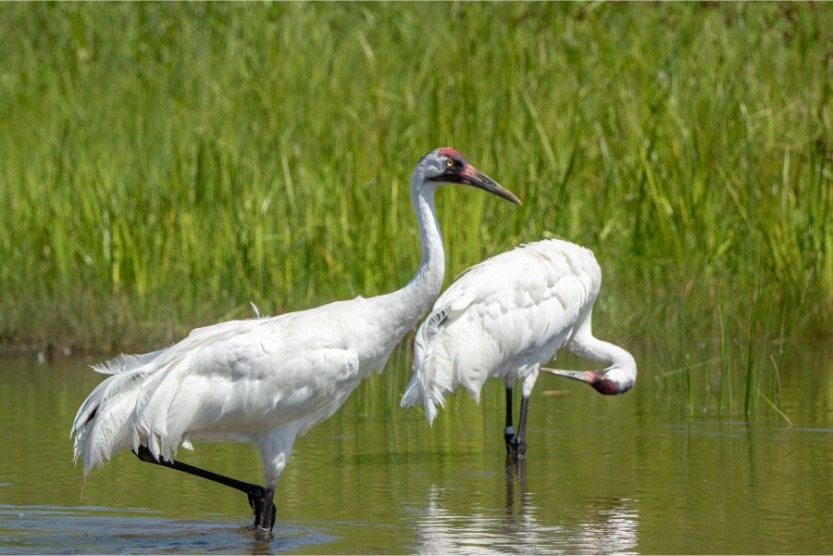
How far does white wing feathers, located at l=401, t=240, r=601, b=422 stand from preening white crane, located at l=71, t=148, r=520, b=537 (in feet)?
3.54

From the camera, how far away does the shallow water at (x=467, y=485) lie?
6.38m

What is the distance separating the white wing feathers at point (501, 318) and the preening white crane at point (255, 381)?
108 cm

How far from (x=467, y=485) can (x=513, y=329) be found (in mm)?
1182

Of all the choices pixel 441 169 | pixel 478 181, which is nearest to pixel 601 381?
pixel 478 181

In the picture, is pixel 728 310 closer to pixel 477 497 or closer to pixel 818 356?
pixel 818 356

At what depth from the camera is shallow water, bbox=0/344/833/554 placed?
20.9 ft

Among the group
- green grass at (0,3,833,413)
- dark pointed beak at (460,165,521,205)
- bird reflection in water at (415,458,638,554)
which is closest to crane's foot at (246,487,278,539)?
bird reflection in water at (415,458,638,554)

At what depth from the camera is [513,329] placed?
8.44 m

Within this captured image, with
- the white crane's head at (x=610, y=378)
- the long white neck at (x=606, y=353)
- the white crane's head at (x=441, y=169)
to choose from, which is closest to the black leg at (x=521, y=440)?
the white crane's head at (x=610, y=378)

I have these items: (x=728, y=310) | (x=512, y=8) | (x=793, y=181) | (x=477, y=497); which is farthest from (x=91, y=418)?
(x=512, y=8)

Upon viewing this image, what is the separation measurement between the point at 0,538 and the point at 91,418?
59 cm

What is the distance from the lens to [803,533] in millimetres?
6301

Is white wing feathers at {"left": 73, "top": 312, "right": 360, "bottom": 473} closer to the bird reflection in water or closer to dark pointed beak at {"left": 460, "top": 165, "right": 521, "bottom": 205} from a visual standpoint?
the bird reflection in water

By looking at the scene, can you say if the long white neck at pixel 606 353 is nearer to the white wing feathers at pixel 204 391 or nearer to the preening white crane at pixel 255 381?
the preening white crane at pixel 255 381
